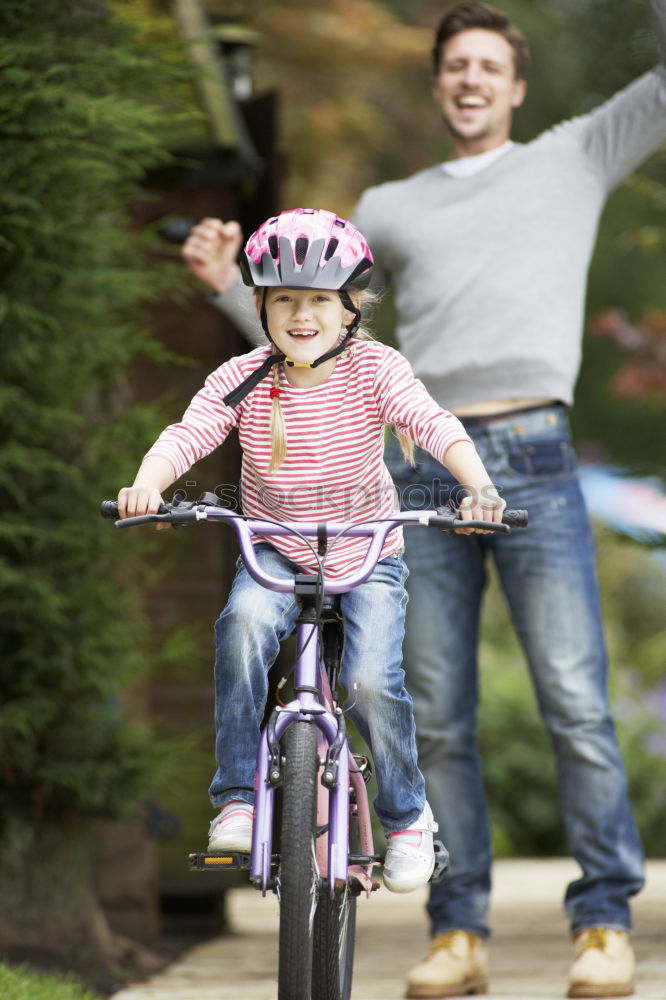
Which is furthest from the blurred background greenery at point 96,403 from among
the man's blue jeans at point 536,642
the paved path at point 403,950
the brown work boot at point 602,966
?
the brown work boot at point 602,966

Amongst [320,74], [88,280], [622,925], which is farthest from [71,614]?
[320,74]

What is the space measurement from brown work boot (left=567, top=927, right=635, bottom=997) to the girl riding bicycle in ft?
3.49

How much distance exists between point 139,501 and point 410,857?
91cm

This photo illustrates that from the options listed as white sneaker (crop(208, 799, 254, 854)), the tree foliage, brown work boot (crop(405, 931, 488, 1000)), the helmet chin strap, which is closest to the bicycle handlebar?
the helmet chin strap

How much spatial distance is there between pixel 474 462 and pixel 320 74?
11743 millimetres

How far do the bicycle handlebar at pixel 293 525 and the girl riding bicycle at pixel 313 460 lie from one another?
84 mm

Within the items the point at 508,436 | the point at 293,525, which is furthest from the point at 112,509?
the point at 508,436

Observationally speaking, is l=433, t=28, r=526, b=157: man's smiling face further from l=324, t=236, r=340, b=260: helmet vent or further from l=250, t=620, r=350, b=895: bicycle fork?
l=250, t=620, r=350, b=895: bicycle fork

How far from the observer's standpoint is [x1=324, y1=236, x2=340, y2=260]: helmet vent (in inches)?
113

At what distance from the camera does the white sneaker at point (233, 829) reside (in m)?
2.83

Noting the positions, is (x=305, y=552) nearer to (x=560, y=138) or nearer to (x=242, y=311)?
(x=242, y=311)

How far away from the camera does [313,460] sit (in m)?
2.91

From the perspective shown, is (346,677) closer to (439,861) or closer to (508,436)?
(439,861)

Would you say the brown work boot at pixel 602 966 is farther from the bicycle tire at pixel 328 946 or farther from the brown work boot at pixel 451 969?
the bicycle tire at pixel 328 946
